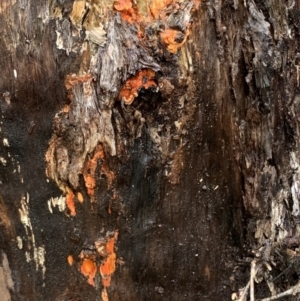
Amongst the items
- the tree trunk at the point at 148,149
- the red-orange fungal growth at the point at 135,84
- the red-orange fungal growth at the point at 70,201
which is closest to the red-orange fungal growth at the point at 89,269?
the tree trunk at the point at 148,149

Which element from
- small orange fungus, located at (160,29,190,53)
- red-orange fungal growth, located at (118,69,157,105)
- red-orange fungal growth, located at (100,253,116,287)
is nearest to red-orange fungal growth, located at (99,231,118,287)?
red-orange fungal growth, located at (100,253,116,287)

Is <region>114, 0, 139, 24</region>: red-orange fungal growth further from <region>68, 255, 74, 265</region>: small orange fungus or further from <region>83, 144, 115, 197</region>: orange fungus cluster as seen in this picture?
<region>68, 255, 74, 265</region>: small orange fungus

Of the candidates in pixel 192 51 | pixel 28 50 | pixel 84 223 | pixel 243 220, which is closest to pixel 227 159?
pixel 243 220

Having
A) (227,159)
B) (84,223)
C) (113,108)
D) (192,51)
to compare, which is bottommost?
(84,223)

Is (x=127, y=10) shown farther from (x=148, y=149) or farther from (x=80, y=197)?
(x=80, y=197)

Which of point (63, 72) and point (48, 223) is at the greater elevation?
point (63, 72)

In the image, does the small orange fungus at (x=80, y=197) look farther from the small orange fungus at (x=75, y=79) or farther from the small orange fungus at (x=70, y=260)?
the small orange fungus at (x=75, y=79)

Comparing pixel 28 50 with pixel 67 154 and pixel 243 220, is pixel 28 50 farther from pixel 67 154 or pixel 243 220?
pixel 243 220
